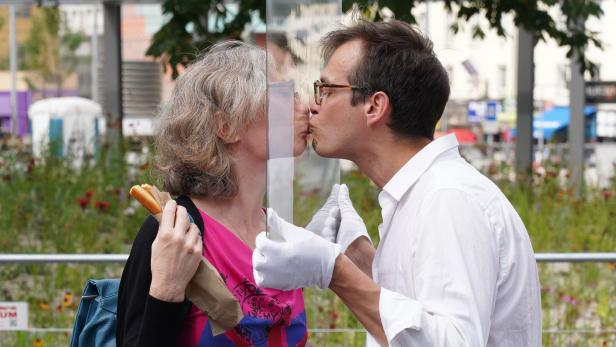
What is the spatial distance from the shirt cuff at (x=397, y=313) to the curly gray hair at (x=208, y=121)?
75cm

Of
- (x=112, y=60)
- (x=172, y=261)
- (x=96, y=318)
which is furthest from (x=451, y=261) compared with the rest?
(x=112, y=60)

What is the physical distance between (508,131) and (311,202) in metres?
23.0

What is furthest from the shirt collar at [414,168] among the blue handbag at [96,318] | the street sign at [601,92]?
the street sign at [601,92]

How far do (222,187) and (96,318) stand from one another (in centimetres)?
42

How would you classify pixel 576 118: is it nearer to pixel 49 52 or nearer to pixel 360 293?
pixel 360 293

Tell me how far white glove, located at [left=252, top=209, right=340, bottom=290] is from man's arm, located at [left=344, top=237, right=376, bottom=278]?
60 centimetres

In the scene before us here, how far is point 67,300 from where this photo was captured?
17.4ft

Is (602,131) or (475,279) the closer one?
(475,279)

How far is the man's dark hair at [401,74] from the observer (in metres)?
2.05

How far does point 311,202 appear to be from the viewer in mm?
2160

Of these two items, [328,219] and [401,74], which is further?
[328,219]

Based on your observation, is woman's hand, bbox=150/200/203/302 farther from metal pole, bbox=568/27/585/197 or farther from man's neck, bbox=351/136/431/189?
metal pole, bbox=568/27/585/197

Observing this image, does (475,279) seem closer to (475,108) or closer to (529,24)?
(529,24)

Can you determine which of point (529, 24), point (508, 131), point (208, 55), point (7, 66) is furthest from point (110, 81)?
point (7, 66)
